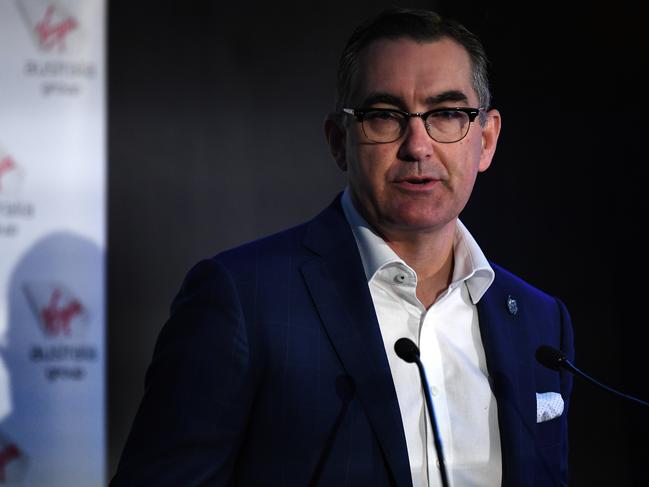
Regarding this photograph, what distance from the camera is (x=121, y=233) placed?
3.30m

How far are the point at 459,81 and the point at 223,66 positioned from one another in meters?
1.84

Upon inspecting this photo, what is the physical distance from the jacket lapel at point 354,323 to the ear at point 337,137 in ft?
0.42

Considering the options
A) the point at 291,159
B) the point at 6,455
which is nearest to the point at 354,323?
the point at 291,159

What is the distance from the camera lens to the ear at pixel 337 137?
1.84 meters

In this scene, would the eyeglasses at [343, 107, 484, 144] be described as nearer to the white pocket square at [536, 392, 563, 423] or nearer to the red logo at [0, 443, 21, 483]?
the white pocket square at [536, 392, 563, 423]

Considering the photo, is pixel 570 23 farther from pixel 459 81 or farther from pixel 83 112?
pixel 83 112

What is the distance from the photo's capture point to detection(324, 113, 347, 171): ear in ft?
6.03

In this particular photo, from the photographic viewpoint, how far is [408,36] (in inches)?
68.2

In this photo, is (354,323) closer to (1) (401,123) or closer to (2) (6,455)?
(1) (401,123)

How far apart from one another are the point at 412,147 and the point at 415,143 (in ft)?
0.03

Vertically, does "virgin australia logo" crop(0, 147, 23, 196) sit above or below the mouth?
below

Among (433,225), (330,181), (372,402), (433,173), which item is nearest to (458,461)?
(372,402)

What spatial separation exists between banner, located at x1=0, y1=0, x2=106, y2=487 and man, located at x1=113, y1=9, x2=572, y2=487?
174 cm

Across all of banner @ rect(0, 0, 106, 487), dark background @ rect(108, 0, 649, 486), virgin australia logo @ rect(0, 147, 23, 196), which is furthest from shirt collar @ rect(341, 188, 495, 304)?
Result: virgin australia logo @ rect(0, 147, 23, 196)
